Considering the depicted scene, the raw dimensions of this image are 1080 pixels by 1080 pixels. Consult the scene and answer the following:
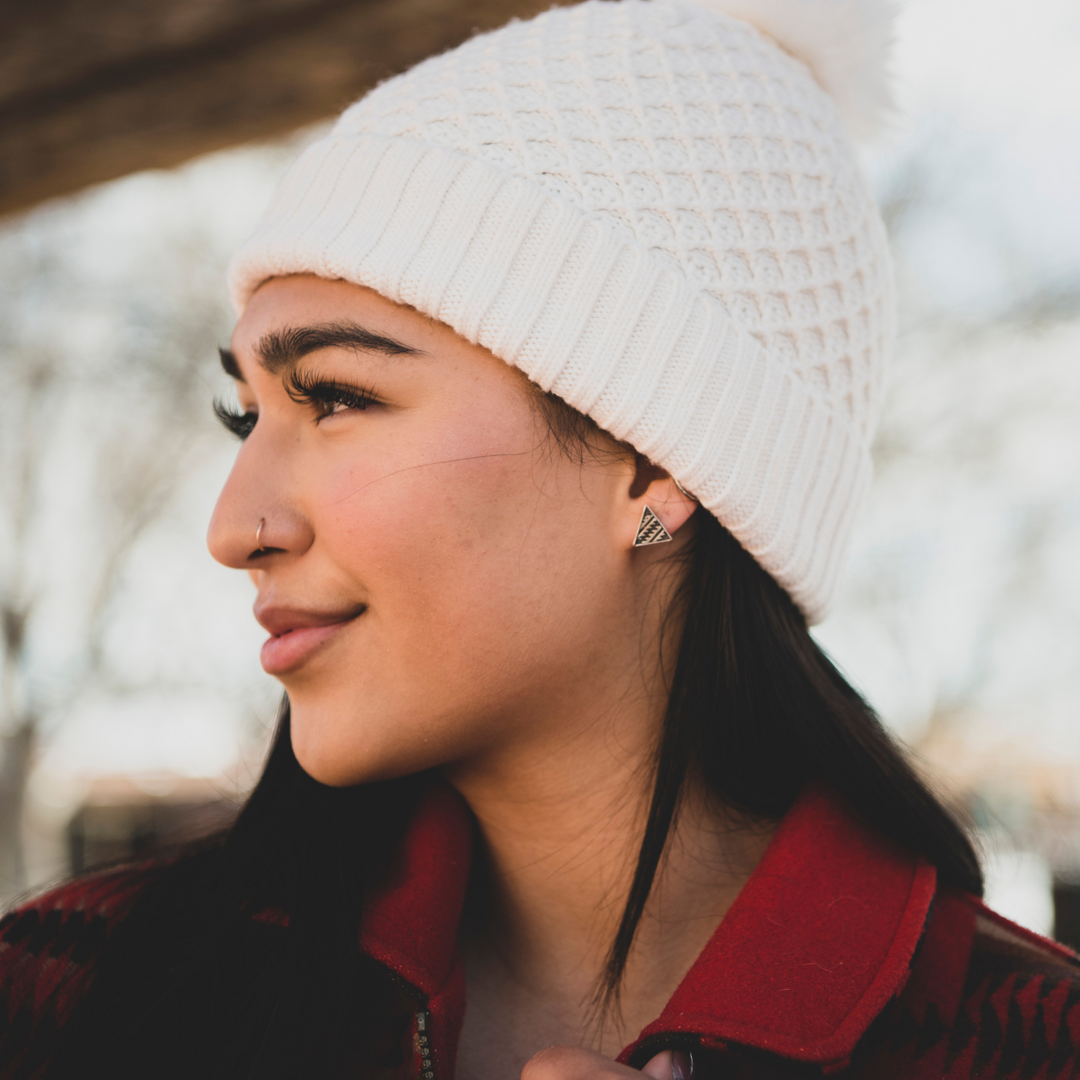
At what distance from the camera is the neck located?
5.36 ft

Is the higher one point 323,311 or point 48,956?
point 323,311

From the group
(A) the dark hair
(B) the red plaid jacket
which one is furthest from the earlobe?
(B) the red plaid jacket

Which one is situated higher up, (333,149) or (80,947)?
(333,149)

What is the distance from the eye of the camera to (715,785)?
179 cm

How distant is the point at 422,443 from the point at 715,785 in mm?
914

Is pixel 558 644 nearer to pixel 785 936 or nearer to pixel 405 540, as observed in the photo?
pixel 405 540

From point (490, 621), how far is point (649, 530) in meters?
0.36

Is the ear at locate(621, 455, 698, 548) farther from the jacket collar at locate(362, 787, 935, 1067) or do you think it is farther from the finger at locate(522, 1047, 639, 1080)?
the finger at locate(522, 1047, 639, 1080)

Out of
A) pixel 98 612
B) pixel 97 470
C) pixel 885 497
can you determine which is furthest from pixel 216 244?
pixel 885 497

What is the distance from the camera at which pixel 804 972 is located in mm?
1344

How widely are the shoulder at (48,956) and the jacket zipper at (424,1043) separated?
616 millimetres

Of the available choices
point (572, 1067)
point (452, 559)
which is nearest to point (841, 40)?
point (452, 559)

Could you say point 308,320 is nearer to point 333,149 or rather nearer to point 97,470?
point 333,149

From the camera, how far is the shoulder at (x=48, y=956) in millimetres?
1463
